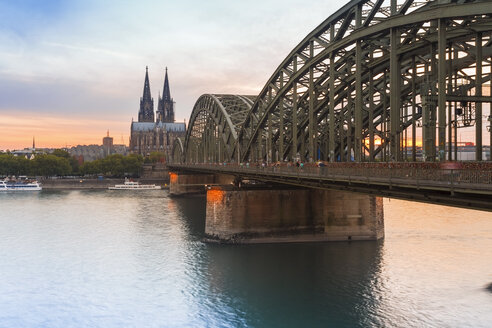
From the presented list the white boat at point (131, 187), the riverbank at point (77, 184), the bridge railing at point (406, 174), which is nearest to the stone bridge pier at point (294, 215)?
the bridge railing at point (406, 174)

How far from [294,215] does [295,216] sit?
0.15m

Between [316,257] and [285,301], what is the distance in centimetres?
1107

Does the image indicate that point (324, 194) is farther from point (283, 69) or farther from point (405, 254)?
point (283, 69)

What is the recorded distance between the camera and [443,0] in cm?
3139

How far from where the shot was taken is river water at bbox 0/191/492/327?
93.5 ft

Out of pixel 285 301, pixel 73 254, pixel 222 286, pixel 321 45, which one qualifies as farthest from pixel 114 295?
pixel 321 45

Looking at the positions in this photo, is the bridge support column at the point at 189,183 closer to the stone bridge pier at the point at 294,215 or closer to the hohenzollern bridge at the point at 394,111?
the hohenzollern bridge at the point at 394,111

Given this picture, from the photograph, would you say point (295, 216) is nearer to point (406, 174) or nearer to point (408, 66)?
point (408, 66)

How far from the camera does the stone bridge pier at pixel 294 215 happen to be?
1871 inches

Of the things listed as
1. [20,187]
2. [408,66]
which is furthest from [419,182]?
[20,187]

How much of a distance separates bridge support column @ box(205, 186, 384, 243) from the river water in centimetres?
138

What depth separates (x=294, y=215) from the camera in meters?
47.9

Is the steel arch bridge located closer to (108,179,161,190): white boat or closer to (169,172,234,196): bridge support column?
(169,172,234,196): bridge support column

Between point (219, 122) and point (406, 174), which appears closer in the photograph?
point (406, 174)
